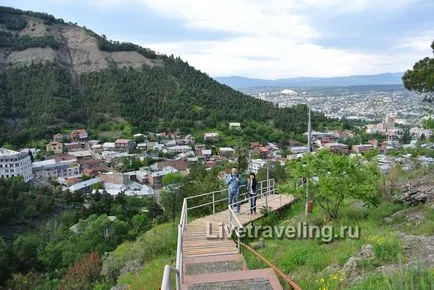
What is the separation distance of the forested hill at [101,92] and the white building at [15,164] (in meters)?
13.2

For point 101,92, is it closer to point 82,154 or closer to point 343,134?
point 82,154

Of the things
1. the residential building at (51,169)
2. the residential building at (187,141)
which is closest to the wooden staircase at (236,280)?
the residential building at (51,169)

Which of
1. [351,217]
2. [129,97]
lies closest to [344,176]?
[351,217]

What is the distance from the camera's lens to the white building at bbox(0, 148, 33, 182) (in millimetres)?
67000

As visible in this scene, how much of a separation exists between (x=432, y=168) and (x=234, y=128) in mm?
74593

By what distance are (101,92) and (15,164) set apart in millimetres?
41057

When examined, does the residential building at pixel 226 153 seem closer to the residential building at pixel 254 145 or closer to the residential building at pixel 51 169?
the residential building at pixel 254 145

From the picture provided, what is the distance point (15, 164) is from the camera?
219 ft

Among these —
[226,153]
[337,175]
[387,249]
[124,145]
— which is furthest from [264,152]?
[387,249]

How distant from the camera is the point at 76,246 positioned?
104 feet

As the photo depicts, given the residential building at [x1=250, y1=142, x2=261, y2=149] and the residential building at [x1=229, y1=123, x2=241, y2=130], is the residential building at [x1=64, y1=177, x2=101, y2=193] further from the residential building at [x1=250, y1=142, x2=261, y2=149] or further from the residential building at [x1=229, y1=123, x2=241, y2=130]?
the residential building at [x1=229, y1=123, x2=241, y2=130]

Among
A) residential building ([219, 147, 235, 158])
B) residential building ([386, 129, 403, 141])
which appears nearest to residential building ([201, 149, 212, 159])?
residential building ([219, 147, 235, 158])

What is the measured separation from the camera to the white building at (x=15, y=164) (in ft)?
220

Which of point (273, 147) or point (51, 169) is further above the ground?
point (273, 147)
